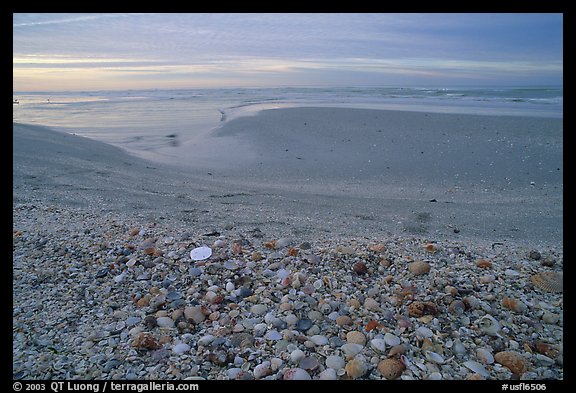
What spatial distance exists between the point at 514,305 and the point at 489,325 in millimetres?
275

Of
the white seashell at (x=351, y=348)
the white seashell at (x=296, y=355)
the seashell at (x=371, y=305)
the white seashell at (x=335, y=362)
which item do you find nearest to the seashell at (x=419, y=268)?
the seashell at (x=371, y=305)

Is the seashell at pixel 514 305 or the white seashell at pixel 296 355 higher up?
the seashell at pixel 514 305

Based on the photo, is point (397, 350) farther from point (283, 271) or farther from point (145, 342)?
point (145, 342)

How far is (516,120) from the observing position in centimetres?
942

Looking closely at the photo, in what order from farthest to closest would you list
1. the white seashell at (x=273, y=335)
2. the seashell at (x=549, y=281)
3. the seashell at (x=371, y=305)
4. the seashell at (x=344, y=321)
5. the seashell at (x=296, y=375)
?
the seashell at (x=549, y=281) → the seashell at (x=371, y=305) → the seashell at (x=344, y=321) → the white seashell at (x=273, y=335) → the seashell at (x=296, y=375)

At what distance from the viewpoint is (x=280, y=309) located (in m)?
2.28

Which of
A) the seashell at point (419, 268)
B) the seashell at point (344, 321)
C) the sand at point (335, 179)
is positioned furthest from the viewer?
the sand at point (335, 179)

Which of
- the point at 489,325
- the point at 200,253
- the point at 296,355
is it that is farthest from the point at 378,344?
the point at 200,253

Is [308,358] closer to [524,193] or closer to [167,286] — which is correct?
[167,286]

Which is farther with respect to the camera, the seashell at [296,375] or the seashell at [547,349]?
the seashell at [547,349]

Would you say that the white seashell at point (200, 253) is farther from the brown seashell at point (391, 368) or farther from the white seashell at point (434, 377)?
the white seashell at point (434, 377)

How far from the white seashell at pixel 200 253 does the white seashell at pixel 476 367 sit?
183cm

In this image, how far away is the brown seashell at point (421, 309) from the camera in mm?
2217
